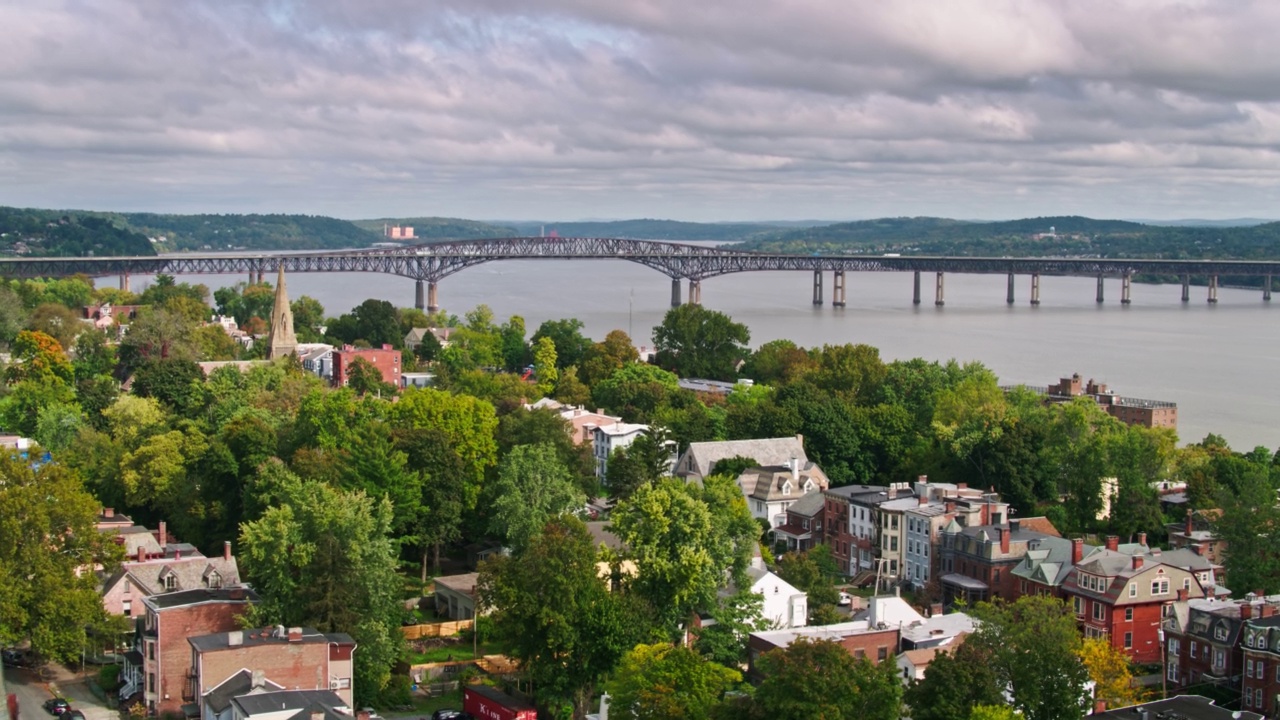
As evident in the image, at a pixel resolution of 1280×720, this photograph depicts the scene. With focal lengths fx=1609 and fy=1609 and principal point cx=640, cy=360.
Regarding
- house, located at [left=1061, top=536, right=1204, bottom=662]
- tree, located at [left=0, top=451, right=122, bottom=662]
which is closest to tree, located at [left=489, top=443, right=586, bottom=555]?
tree, located at [left=0, top=451, right=122, bottom=662]

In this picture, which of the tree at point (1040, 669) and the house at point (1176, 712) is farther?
the tree at point (1040, 669)

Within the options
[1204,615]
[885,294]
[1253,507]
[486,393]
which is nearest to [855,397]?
[486,393]

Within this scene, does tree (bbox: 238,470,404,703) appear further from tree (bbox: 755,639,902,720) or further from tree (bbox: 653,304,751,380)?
tree (bbox: 653,304,751,380)

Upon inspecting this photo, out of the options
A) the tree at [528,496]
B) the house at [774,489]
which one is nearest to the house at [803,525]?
the house at [774,489]

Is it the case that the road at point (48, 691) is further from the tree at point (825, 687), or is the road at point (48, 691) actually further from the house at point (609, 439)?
the house at point (609, 439)

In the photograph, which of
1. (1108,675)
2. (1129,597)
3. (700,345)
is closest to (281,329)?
(700,345)

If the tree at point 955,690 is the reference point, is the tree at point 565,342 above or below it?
above
